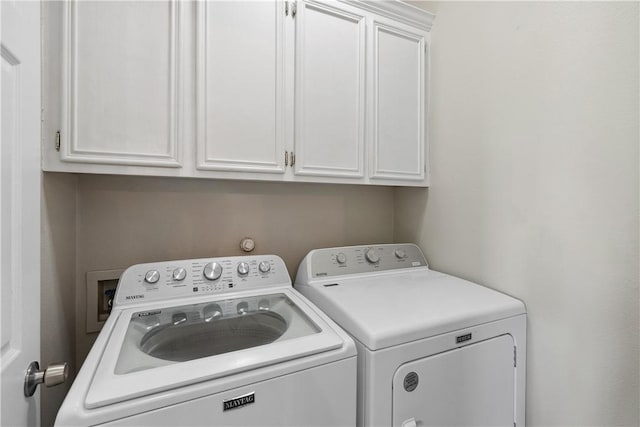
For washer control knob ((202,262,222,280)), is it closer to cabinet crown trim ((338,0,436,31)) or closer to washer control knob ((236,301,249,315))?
washer control knob ((236,301,249,315))

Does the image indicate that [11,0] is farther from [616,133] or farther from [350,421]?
[616,133]

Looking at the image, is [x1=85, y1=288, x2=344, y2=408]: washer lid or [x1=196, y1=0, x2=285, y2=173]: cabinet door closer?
[x1=85, y1=288, x2=344, y2=408]: washer lid

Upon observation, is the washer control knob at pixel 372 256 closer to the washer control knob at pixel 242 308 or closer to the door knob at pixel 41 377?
the washer control knob at pixel 242 308

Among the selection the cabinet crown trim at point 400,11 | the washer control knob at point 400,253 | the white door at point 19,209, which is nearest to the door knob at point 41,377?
the white door at point 19,209

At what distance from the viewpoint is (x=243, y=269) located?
1350 millimetres

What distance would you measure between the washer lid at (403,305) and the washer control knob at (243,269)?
0.31m

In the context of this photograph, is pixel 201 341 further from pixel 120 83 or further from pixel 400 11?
pixel 400 11

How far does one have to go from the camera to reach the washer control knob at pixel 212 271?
4.20ft

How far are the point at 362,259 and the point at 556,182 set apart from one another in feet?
3.04

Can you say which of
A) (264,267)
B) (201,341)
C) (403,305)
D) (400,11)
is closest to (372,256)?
(403,305)

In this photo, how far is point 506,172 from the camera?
1.32 m

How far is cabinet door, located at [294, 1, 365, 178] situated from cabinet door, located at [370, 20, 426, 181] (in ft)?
0.32

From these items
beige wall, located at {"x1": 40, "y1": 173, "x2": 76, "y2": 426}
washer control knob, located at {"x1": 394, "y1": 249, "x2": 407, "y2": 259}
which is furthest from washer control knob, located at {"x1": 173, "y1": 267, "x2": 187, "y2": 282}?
washer control knob, located at {"x1": 394, "y1": 249, "x2": 407, "y2": 259}

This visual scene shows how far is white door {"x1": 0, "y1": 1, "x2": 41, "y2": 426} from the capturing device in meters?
0.55
